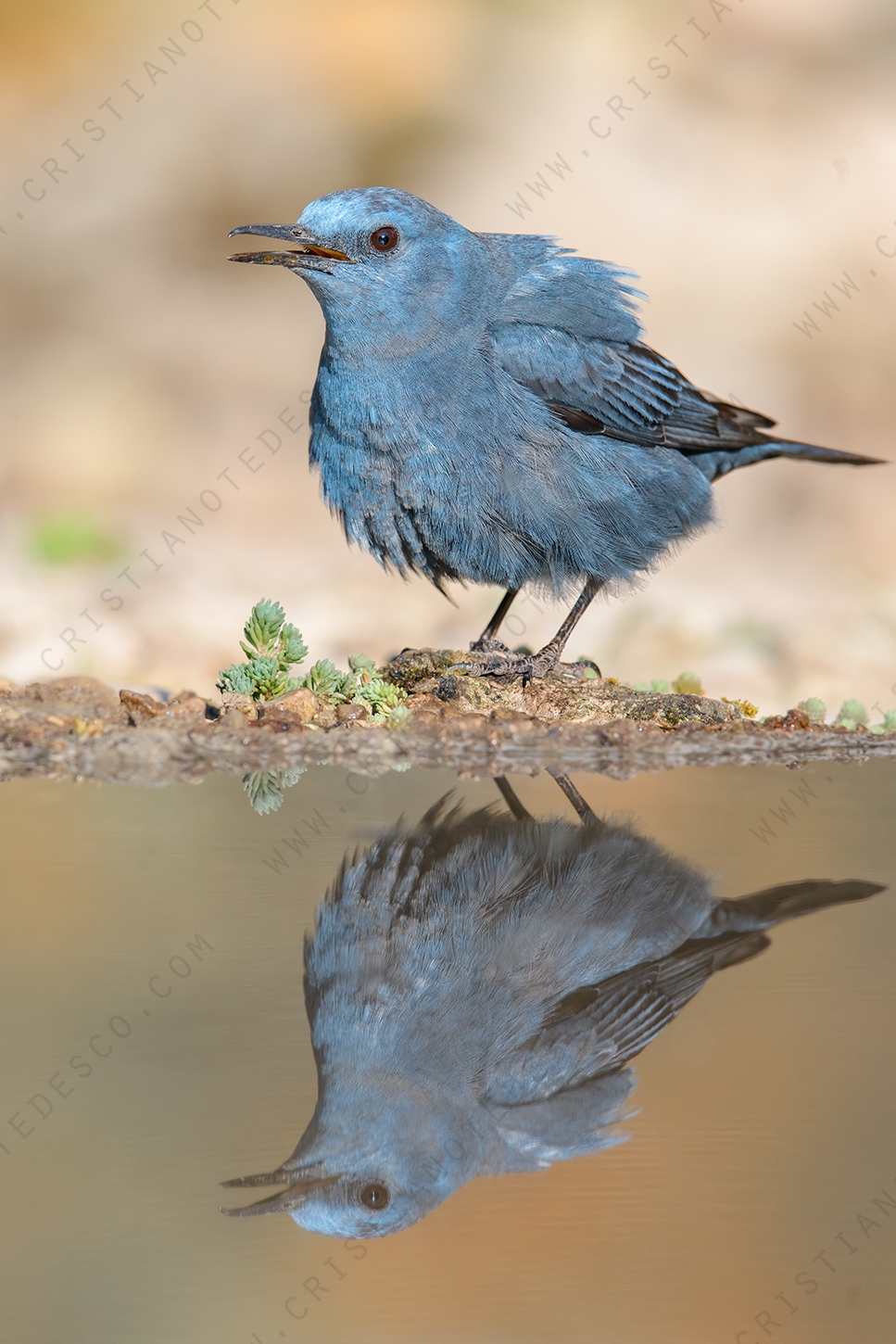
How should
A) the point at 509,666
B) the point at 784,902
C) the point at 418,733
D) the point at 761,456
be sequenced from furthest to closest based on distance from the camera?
the point at 761,456 < the point at 509,666 < the point at 418,733 < the point at 784,902

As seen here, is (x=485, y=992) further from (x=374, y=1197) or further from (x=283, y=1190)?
(x=283, y=1190)

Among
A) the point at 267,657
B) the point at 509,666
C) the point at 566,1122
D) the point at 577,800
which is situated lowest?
the point at 566,1122

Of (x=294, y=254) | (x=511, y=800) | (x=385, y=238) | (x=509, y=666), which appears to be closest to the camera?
(x=511, y=800)

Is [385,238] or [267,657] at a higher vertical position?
[385,238]

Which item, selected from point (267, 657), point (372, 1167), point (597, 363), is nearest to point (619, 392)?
point (597, 363)

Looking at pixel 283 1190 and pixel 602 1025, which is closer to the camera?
pixel 283 1190

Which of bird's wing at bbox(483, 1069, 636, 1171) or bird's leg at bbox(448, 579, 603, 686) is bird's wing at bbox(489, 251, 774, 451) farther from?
bird's wing at bbox(483, 1069, 636, 1171)
